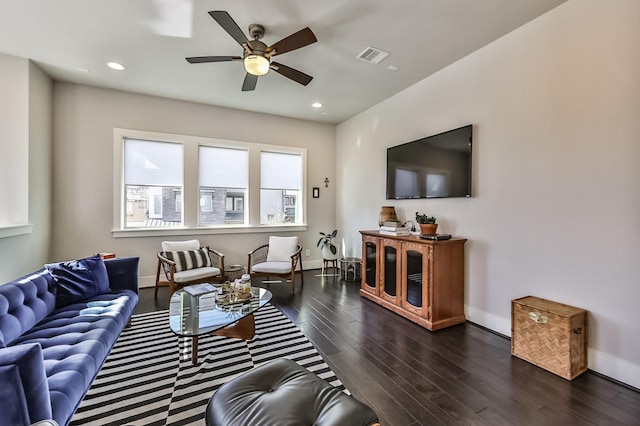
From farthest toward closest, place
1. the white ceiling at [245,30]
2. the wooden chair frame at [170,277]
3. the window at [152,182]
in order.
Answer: the window at [152,182] → the wooden chair frame at [170,277] → the white ceiling at [245,30]

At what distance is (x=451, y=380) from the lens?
2.09 m

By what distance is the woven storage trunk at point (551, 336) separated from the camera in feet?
6.89

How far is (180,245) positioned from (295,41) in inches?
131

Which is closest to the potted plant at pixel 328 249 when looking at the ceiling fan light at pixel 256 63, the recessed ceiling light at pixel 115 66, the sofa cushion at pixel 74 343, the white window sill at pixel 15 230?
the sofa cushion at pixel 74 343

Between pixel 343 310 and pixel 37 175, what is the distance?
4250 millimetres

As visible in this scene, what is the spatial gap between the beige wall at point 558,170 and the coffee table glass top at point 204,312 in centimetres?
243

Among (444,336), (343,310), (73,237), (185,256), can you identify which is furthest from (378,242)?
(73,237)

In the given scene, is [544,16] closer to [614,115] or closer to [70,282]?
[614,115]

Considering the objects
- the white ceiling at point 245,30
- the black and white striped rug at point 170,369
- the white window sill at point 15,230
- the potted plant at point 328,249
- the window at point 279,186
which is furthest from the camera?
the window at point 279,186

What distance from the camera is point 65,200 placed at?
398 centimetres

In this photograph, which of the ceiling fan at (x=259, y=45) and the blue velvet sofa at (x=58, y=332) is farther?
the ceiling fan at (x=259, y=45)

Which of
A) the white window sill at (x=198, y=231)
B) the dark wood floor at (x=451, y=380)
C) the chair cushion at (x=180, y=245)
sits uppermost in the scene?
the white window sill at (x=198, y=231)

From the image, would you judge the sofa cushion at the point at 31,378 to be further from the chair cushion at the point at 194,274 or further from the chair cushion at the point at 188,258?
the chair cushion at the point at 188,258

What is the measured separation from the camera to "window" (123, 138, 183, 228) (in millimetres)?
4371
